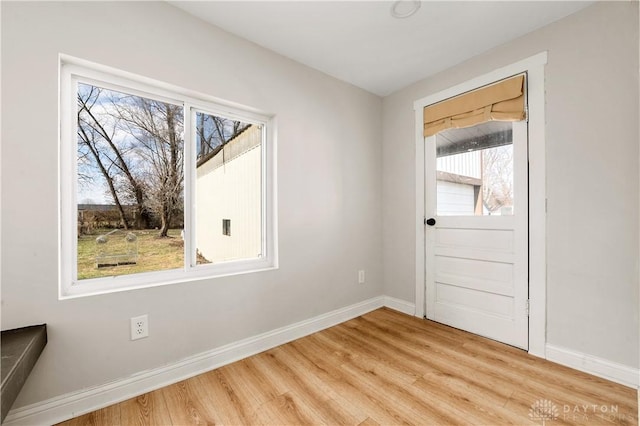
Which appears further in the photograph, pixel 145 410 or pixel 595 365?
pixel 595 365

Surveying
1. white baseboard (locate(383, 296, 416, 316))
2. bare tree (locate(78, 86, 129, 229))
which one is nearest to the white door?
white baseboard (locate(383, 296, 416, 316))

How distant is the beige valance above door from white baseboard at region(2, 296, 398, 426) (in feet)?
6.88

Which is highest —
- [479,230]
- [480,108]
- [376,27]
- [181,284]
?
[376,27]

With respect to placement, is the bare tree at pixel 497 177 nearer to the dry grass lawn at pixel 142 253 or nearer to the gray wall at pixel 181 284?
the gray wall at pixel 181 284

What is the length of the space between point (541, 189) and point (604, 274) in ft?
2.13

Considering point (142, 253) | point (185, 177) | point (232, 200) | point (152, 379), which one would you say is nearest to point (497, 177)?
point (232, 200)

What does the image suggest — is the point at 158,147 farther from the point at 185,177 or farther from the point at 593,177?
the point at 593,177

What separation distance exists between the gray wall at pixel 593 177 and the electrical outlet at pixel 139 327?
2.72 meters

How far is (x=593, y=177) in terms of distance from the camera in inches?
70.7

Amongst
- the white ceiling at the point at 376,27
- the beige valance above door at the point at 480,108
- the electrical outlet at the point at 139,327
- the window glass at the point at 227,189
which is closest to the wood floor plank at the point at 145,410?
the electrical outlet at the point at 139,327

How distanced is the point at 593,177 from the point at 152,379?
3061 mm

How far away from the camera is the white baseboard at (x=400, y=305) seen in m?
2.86

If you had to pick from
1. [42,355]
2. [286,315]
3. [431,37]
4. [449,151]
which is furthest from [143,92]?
[449,151]

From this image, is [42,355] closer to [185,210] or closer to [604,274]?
[185,210]
